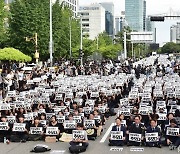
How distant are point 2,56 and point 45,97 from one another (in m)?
25.9

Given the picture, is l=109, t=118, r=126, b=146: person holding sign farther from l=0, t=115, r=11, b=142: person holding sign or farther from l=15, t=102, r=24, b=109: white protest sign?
l=15, t=102, r=24, b=109: white protest sign

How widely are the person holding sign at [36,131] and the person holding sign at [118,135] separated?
2.96 metres

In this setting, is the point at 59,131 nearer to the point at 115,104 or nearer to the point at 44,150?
the point at 44,150

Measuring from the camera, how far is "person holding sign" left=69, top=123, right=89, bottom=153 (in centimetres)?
1745

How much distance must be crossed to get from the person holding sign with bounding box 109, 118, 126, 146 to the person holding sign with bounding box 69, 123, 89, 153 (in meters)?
1.00

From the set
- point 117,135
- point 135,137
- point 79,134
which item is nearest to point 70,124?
point 79,134

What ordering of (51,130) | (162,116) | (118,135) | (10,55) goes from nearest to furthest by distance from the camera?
(118,135) < (51,130) < (162,116) < (10,55)

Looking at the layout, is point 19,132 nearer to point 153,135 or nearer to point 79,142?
point 79,142

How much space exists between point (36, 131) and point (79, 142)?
2.51m

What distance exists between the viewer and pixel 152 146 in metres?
18.2

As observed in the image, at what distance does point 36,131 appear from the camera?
19812 millimetres

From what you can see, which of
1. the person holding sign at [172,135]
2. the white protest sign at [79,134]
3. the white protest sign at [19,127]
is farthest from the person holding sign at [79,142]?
the person holding sign at [172,135]

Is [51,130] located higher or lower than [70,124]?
lower

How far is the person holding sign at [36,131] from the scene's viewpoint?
778 inches
